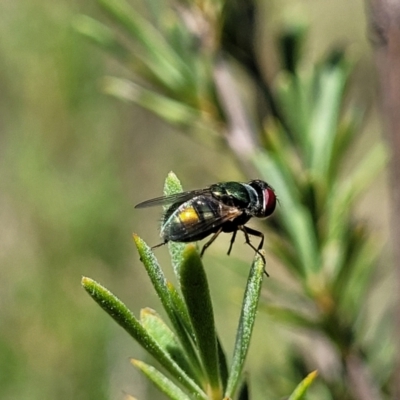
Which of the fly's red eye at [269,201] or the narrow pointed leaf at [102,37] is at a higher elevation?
the narrow pointed leaf at [102,37]

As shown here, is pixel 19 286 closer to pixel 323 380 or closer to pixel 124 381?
pixel 124 381

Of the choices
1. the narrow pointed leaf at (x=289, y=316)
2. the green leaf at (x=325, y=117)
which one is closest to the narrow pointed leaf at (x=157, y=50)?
the green leaf at (x=325, y=117)

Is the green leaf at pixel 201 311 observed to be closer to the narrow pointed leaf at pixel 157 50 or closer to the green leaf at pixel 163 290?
the green leaf at pixel 163 290

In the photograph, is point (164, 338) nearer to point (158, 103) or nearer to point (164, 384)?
point (164, 384)

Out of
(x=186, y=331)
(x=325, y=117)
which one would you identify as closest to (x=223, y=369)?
(x=186, y=331)

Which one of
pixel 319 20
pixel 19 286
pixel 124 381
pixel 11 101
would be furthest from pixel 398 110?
pixel 319 20

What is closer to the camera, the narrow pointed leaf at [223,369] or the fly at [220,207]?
the narrow pointed leaf at [223,369]

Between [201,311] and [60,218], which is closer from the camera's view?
[201,311]
